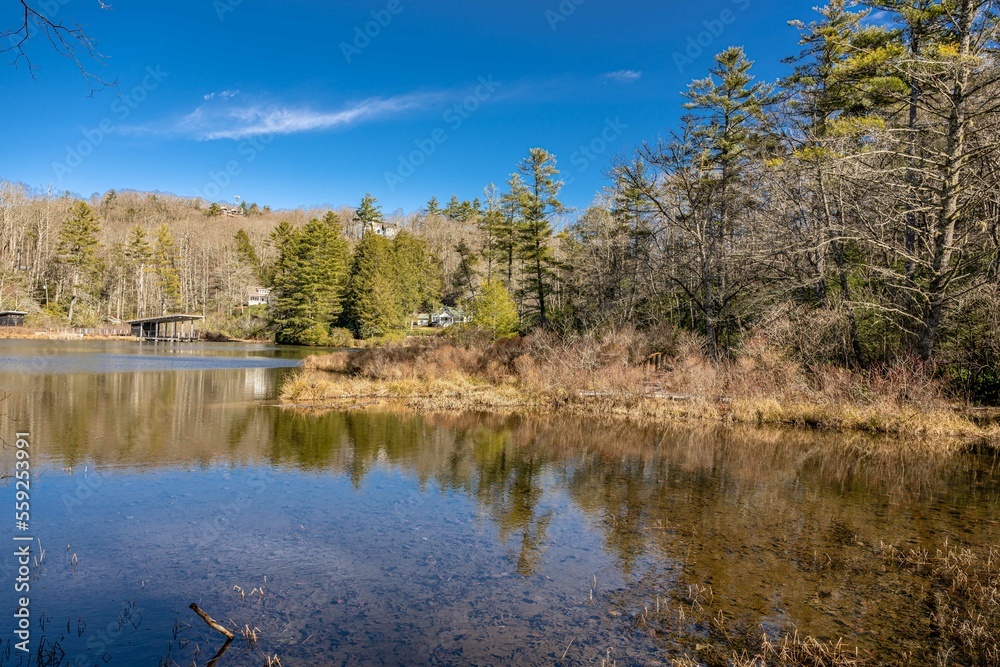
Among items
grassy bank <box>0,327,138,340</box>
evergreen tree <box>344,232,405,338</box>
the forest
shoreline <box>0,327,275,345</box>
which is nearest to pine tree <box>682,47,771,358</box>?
the forest

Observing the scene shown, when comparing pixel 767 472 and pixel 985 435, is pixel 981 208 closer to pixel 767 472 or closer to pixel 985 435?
pixel 985 435

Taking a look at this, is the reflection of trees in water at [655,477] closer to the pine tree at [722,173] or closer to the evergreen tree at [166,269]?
the pine tree at [722,173]

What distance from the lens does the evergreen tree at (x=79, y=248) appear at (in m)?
67.4

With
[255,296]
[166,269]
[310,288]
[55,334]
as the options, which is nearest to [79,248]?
[166,269]

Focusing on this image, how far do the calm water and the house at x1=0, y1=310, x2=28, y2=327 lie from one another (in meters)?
53.1

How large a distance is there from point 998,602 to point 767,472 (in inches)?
247

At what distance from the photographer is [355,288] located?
62625 mm

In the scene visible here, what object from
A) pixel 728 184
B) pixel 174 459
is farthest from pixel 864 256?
pixel 174 459

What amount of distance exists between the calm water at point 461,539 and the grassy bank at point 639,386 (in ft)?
6.62

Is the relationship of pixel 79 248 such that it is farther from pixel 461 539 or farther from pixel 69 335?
pixel 461 539

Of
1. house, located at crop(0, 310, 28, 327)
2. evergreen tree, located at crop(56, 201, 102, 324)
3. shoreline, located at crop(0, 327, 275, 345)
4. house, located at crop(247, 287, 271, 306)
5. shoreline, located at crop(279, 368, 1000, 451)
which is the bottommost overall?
shoreline, located at crop(279, 368, 1000, 451)

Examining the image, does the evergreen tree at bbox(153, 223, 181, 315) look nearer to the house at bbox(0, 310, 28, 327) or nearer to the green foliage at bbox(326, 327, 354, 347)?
the house at bbox(0, 310, 28, 327)

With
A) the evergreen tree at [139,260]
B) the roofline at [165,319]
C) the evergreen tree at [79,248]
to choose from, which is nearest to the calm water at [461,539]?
the roofline at [165,319]

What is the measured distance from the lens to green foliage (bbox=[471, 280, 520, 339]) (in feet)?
119
